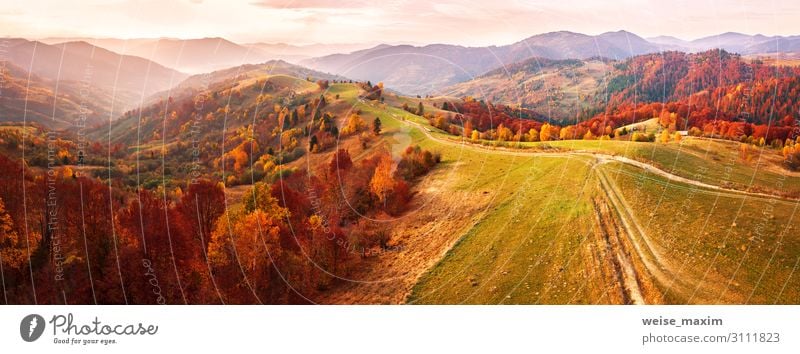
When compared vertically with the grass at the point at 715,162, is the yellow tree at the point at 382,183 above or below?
below

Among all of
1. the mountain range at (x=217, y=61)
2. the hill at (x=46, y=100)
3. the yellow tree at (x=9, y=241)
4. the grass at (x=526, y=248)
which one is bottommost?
the yellow tree at (x=9, y=241)

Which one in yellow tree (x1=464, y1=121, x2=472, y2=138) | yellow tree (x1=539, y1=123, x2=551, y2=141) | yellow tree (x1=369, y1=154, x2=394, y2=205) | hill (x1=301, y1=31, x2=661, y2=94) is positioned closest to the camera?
yellow tree (x1=369, y1=154, x2=394, y2=205)

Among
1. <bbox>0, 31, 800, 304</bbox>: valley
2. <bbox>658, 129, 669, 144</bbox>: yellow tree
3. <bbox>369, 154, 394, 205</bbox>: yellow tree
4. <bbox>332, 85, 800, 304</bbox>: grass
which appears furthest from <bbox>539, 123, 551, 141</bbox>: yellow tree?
<bbox>369, 154, 394, 205</bbox>: yellow tree

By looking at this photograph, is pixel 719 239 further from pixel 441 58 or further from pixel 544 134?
pixel 441 58

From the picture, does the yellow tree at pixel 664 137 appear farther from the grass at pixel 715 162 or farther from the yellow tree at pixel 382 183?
the yellow tree at pixel 382 183

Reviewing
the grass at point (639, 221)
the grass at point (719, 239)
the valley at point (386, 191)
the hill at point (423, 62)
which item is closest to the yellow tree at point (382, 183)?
the valley at point (386, 191)

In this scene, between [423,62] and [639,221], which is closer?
[639,221]

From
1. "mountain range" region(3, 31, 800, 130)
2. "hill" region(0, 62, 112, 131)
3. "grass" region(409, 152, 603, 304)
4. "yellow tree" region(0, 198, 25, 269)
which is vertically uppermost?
"mountain range" region(3, 31, 800, 130)

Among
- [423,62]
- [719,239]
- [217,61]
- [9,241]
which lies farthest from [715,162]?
[9,241]

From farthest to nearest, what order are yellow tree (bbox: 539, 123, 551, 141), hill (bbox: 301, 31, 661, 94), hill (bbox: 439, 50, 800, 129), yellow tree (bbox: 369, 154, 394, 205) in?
yellow tree (bbox: 539, 123, 551, 141) → hill (bbox: 301, 31, 661, 94) → hill (bbox: 439, 50, 800, 129) → yellow tree (bbox: 369, 154, 394, 205)

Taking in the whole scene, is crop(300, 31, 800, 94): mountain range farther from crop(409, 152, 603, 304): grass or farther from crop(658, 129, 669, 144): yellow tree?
crop(409, 152, 603, 304): grass

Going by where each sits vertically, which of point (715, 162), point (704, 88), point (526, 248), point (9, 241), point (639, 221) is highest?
point (704, 88)

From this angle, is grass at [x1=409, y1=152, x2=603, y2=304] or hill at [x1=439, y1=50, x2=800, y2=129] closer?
grass at [x1=409, y1=152, x2=603, y2=304]
